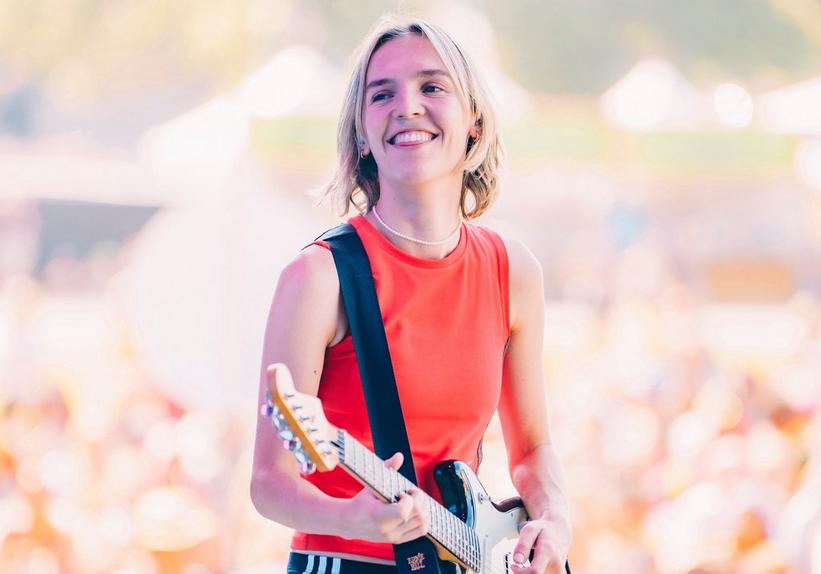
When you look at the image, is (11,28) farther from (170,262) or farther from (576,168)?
(576,168)

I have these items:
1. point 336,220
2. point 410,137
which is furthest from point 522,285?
point 336,220

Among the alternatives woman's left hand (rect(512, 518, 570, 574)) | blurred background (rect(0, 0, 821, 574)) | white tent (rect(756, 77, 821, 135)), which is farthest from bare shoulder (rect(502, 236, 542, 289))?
white tent (rect(756, 77, 821, 135))

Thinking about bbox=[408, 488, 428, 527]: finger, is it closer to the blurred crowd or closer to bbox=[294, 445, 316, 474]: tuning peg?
bbox=[294, 445, 316, 474]: tuning peg

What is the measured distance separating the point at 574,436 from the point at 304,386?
314cm

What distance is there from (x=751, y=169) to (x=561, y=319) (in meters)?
1.01

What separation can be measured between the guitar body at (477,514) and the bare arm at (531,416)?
6 cm

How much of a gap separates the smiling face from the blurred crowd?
257 centimetres

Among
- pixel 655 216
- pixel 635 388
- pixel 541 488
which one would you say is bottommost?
pixel 541 488

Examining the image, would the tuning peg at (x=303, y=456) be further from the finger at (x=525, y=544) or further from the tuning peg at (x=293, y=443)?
the finger at (x=525, y=544)

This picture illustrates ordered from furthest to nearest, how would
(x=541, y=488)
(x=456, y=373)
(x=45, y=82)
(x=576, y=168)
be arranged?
(x=576, y=168), (x=45, y=82), (x=541, y=488), (x=456, y=373)

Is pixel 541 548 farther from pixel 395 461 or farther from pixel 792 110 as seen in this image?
pixel 792 110

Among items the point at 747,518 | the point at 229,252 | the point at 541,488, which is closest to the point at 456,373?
the point at 541,488

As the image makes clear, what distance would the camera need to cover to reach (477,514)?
1.75 meters

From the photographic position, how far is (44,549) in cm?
441
